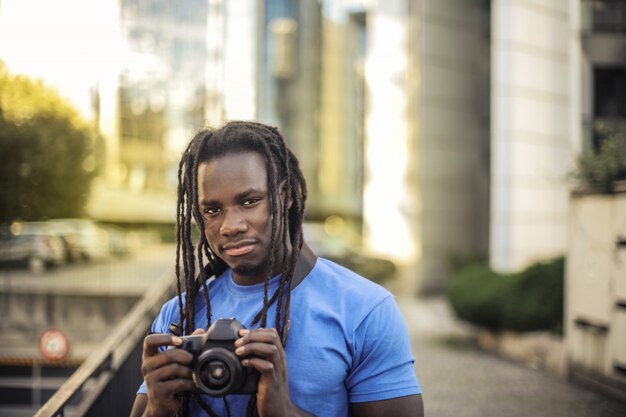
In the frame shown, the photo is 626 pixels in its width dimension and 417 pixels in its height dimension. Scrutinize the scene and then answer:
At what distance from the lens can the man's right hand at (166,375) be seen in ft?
6.22

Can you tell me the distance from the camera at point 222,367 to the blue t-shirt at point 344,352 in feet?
0.48

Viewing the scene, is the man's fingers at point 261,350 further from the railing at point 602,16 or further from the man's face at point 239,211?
the railing at point 602,16

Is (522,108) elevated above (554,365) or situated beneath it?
elevated above

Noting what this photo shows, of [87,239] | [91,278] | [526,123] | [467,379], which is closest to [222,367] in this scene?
[467,379]

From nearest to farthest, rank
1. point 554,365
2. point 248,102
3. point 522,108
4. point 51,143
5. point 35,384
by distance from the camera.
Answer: point 554,365 → point 35,384 → point 522,108 → point 51,143 → point 248,102

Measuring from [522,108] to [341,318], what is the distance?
581 inches

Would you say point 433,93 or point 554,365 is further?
point 433,93

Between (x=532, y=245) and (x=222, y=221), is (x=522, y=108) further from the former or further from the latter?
(x=222, y=221)

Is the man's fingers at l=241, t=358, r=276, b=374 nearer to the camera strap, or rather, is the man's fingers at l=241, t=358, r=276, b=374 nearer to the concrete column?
the camera strap

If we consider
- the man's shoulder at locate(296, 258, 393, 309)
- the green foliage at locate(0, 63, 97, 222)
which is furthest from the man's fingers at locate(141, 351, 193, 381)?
the green foliage at locate(0, 63, 97, 222)

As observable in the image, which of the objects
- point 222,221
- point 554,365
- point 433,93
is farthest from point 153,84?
point 222,221

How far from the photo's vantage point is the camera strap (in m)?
Answer: 2.09

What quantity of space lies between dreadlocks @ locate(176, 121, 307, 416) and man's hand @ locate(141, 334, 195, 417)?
124 mm

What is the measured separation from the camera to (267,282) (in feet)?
6.71
